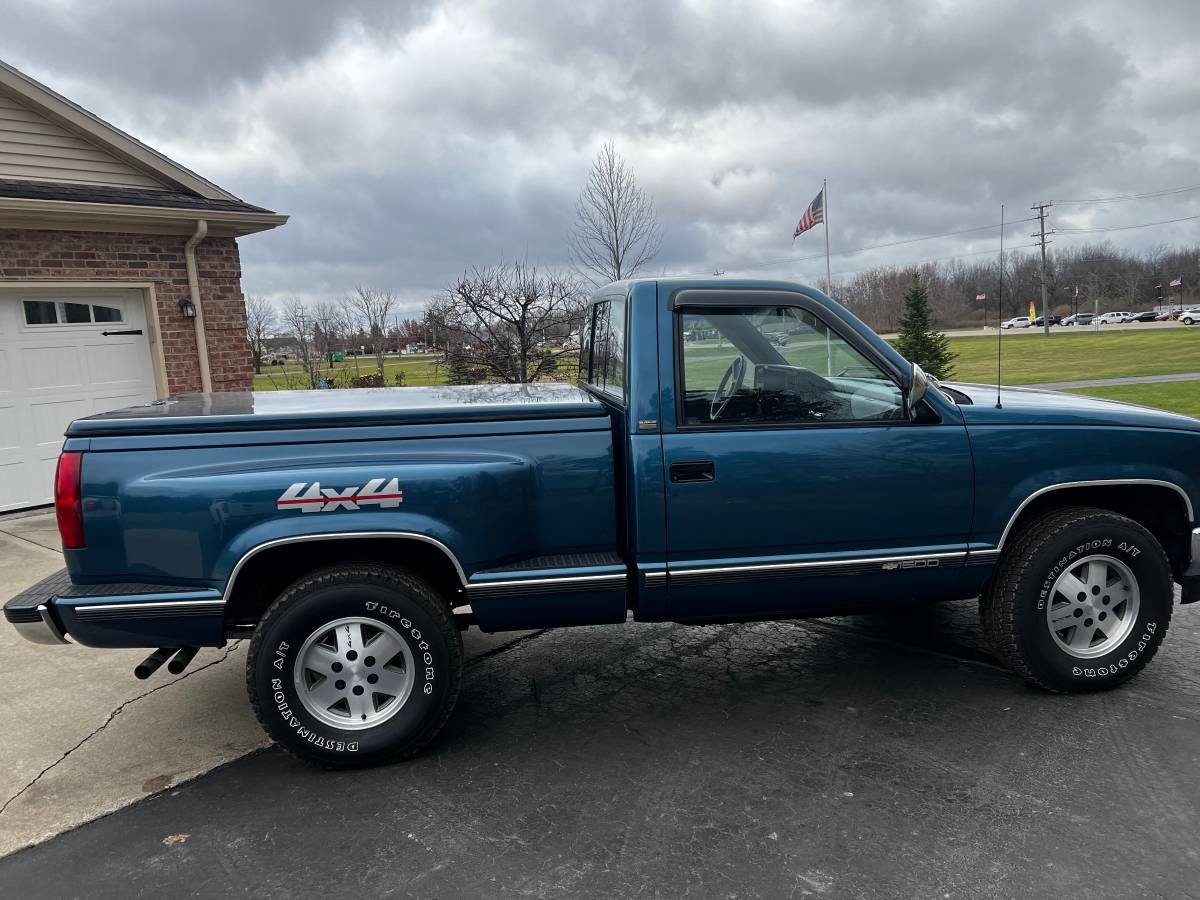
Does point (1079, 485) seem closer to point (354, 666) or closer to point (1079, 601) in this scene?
point (1079, 601)

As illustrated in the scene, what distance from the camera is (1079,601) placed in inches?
151

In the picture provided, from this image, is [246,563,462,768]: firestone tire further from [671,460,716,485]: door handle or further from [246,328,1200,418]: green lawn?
[246,328,1200,418]: green lawn

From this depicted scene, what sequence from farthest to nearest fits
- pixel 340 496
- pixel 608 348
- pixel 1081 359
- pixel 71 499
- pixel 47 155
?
pixel 1081 359
pixel 47 155
pixel 608 348
pixel 340 496
pixel 71 499

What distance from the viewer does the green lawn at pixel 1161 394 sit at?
1541 centimetres

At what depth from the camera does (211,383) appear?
9.23 meters

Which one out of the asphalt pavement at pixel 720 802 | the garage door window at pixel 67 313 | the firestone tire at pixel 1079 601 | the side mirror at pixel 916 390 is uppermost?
the garage door window at pixel 67 313

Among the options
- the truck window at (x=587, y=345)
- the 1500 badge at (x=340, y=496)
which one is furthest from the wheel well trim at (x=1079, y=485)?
the 1500 badge at (x=340, y=496)

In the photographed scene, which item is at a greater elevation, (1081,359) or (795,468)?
(795,468)

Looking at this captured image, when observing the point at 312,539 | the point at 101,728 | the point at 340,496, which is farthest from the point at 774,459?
the point at 101,728

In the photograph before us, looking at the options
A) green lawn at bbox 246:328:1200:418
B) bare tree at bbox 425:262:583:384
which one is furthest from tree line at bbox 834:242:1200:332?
bare tree at bbox 425:262:583:384

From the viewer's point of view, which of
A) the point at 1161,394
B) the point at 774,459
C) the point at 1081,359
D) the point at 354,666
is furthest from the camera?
the point at 1081,359

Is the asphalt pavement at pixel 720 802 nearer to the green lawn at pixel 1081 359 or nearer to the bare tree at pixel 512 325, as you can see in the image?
the bare tree at pixel 512 325

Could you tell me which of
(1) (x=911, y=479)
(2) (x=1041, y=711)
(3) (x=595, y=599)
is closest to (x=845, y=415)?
(1) (x=911, y=479)

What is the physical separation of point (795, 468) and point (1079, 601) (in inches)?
60.3
